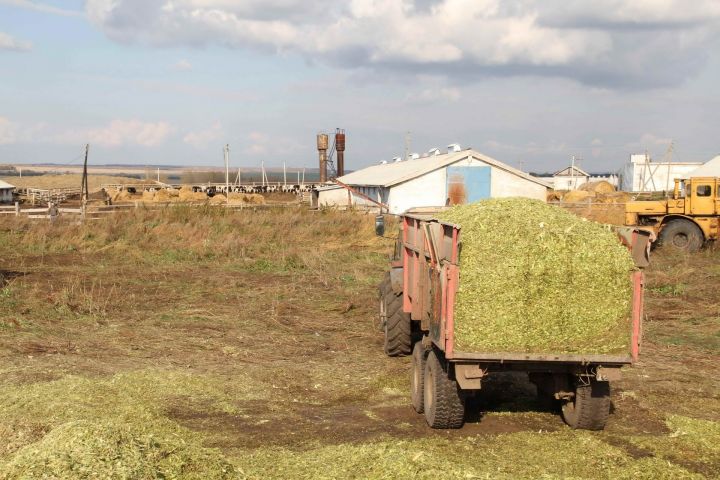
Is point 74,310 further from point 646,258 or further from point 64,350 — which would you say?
point 646,258

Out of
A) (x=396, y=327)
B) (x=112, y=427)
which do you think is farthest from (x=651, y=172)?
(x=112, y=427)

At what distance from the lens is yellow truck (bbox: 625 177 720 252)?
86.4 feet

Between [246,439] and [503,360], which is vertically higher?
[503,360]

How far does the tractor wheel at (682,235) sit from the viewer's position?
1038 inches

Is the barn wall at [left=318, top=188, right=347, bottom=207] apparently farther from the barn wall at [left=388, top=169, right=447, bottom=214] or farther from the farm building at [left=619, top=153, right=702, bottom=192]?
the farm building at [left=619, top=153, right=702, bottom=192]

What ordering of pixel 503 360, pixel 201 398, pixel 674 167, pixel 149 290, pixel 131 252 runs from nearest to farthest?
1. pixel 503 360
2. pixel 201 398
3. pixel 149 290
4. pixel 131 252
5. pixel 674 167

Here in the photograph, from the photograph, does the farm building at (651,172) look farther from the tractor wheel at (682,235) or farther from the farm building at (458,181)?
the tractor wheel at (682,235)

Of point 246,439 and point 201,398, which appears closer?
point 246,439

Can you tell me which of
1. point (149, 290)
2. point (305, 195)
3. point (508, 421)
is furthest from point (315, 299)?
point (305, 195)

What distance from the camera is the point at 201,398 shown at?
9625 millimetres

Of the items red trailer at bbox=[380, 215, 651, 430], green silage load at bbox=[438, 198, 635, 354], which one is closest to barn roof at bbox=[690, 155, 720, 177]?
red trailer at bbox=[380, 215, 651, 430]

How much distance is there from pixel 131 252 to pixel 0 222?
28.8 feet

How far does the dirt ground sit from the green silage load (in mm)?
1097

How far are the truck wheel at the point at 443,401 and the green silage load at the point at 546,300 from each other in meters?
0.70
